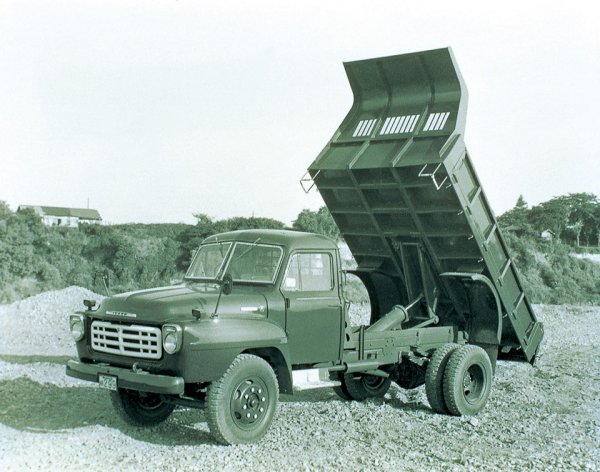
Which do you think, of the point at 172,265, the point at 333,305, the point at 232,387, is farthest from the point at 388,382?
the point at 172,265

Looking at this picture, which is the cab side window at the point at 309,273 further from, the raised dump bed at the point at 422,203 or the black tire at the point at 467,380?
the black tire at the point at 467,380

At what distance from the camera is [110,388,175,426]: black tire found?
24.2 feet

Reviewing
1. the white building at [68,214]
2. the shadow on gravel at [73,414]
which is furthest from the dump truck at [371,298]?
the white building at [68,214]

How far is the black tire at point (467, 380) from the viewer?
8.38 m

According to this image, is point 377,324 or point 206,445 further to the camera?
point 377,324

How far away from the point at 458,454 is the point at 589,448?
1395 millimetres

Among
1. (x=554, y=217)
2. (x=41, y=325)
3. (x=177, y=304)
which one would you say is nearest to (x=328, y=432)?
(x=177, y=304)

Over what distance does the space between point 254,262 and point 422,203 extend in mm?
2331

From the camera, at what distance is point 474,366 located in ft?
29.0

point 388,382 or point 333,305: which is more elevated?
point 333,305

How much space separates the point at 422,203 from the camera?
854 centimetres

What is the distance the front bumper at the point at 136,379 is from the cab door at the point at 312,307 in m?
1.48

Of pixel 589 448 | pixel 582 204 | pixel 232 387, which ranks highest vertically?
pixel 582 204

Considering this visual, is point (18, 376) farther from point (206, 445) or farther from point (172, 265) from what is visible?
point (172, 265)
